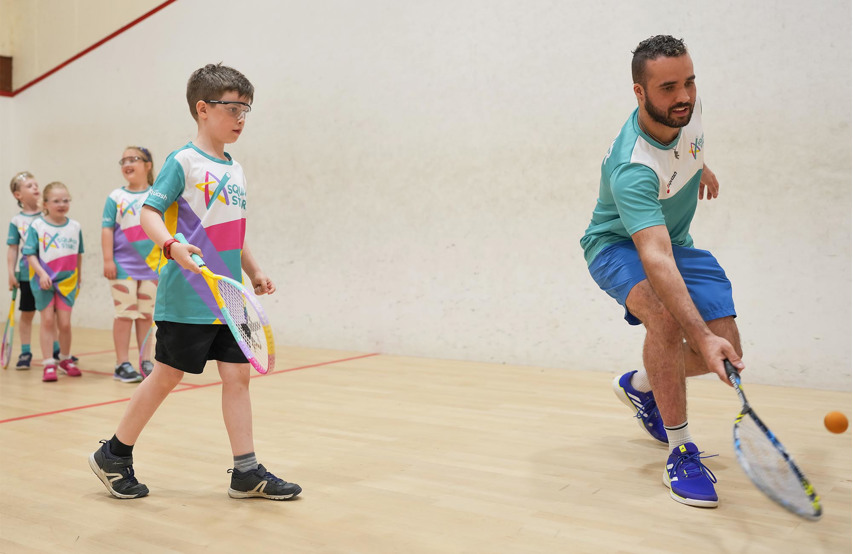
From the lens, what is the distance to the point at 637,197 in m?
1.56

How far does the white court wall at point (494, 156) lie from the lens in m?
2.87

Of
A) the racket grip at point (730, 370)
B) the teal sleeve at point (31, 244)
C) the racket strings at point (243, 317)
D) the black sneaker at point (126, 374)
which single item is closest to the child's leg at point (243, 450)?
the racket strings at point (243, 317)

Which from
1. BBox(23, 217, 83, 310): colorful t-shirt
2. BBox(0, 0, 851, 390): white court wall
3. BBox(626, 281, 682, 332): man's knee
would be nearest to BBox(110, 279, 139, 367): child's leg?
BBox(23, 217, 83, 310): colorful t-shirt

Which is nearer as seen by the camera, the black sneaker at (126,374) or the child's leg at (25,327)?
the black sneaker at (126,374)

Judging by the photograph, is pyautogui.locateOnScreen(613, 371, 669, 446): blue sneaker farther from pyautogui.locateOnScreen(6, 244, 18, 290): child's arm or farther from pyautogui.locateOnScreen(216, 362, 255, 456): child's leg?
pyautogui.locateOnScreen(6, 244, 18, 290): child's arm

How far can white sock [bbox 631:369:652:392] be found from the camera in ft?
6.31

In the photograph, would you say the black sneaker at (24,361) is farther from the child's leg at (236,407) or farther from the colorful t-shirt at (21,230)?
the child's leg at (236,407)

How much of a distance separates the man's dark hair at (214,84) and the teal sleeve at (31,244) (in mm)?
2122

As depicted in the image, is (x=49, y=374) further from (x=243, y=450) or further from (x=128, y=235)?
(x=243, y=450)

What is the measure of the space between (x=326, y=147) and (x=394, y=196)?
1.71 ft

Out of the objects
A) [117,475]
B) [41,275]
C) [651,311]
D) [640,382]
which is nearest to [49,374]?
[41,275]

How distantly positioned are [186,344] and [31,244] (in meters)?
2.22

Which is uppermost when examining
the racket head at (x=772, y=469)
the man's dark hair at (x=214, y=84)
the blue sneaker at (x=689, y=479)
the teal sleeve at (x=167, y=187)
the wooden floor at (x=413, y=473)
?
the man's dark hair at (x=214, y=84)

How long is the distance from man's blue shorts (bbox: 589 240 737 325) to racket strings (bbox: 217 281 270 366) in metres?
0.77
